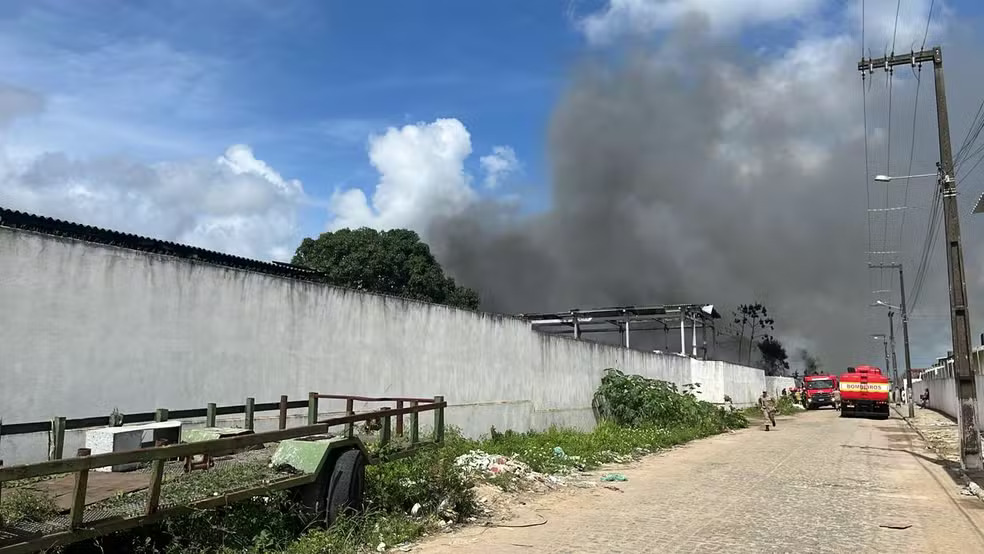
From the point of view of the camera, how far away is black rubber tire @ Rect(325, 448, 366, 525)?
6652 mm

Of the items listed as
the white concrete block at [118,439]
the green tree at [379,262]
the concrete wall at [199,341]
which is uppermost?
the green tree at [379,262]

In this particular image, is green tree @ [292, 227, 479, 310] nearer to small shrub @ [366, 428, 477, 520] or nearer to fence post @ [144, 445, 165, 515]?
small shrub @ [366, 428, 477, 520]

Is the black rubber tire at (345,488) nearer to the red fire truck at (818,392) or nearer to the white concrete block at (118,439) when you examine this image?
the white concrete block at (118,439)

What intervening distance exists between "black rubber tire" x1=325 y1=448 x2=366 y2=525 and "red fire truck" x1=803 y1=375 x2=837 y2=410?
154ft

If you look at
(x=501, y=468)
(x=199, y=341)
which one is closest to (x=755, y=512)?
(x=501, y=468)

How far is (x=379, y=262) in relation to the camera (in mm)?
38750

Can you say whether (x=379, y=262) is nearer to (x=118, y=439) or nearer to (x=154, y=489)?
(x=118, y=439)

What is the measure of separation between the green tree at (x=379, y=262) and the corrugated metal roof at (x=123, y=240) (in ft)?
54.2

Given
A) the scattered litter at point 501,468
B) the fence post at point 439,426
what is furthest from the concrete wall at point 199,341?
the fence post at point 439,426

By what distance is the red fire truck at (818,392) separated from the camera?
47.1 metres

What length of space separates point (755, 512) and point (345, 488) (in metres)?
5.65

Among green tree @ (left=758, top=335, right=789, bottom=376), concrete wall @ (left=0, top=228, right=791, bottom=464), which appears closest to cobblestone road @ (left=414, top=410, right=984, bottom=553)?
concrete wall @ (left=0, top=228, right=791, bottom=464)

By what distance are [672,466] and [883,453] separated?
275 inches

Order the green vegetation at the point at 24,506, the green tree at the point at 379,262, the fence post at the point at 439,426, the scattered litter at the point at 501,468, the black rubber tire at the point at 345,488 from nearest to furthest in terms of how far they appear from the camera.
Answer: the green vegetation at the point at 24,506
the black rubber tire at the point at 345,488
the fence post at the point at 439,426
the scattered litter at the point at 501,468
the green tree at the point at 379,262
